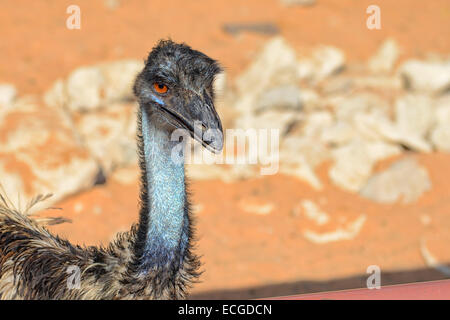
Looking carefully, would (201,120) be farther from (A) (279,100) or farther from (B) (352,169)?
(A) (279,100)

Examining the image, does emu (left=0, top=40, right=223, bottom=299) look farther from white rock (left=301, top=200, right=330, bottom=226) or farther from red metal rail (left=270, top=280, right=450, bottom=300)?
white rock (left=301, top=200, right=330, bottom=226)

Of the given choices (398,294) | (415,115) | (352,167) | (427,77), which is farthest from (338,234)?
(427,77)

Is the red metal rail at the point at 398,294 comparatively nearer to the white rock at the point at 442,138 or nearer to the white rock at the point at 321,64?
the white rock at the point at 442,138

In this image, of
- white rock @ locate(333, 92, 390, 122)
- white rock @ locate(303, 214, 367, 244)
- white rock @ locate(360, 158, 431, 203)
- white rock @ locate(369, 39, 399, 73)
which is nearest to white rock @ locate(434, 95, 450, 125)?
white rock @ locate(333, 92, 390, 122)

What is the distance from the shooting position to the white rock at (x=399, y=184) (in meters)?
7.18

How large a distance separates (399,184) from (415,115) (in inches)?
65.3

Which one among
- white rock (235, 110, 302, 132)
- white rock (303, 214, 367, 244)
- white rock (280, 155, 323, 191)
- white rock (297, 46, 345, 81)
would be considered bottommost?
white rock (303, 214, 367, 244)

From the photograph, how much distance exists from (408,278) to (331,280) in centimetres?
75

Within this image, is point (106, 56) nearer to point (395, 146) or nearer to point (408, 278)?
point (395, 146)

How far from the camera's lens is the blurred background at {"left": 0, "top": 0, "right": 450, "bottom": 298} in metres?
6.21

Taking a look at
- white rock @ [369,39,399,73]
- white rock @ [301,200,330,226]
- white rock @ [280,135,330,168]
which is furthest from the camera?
white rock @ [369,39,399,73]

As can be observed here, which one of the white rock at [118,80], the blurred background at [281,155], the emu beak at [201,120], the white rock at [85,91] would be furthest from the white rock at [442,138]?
the emu beak at [201,120]

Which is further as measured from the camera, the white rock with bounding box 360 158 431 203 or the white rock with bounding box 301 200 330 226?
the white rock with bounding box 360 158 431 203

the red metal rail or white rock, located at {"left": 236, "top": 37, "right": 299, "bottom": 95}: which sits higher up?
white rock, located at {"left": 236, "top": 37, "right": 299, "bottom": 95}
